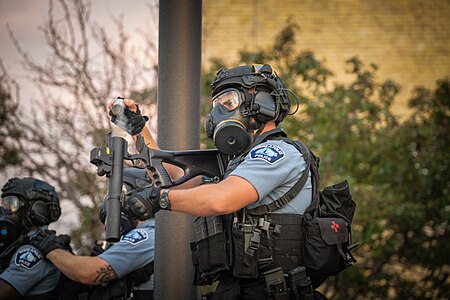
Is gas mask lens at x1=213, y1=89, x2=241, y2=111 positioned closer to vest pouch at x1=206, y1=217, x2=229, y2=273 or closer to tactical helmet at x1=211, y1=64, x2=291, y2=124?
tactical helmet at x1=211, y1=64, x2=291, y2=124

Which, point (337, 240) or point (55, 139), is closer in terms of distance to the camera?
point (337, 240)

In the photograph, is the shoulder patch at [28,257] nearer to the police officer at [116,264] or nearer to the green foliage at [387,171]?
the police officer at [116,264]

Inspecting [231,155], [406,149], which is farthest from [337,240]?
[406,149]

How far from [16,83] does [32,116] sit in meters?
0.39

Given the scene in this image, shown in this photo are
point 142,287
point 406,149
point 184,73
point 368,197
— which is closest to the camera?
point 184,73

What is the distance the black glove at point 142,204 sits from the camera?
3.82 m

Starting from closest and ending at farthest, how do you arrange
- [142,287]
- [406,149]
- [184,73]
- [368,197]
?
[184,73] < [142,287] < [368,197] < [406,149]

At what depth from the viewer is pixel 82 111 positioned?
8594 millimetres

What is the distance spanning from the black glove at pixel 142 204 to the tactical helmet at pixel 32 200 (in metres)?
2.00

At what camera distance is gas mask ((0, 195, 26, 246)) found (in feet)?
18.2

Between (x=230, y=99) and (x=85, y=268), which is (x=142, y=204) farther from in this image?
(x=85, y=268)

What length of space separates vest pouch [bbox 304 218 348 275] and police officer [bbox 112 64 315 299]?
51mm

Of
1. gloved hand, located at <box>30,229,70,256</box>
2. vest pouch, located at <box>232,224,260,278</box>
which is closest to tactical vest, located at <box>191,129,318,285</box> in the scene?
vest pouch, located at <box>232,224,260,278</box>

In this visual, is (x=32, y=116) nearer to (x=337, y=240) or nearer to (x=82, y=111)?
(x=82, y=111)
